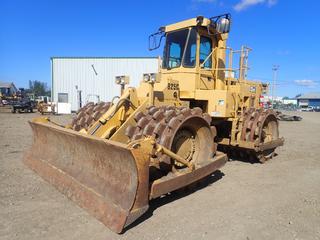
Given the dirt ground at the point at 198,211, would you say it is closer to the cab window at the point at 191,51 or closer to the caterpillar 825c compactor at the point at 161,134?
the caterpillar 825c compactor at the point at 161,134

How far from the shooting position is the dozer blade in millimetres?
4047

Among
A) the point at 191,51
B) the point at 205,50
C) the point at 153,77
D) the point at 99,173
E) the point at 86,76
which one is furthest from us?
the point at 86,76

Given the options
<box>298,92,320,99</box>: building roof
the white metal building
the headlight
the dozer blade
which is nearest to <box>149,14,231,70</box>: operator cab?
the headlight

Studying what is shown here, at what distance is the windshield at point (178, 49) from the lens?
690 cm

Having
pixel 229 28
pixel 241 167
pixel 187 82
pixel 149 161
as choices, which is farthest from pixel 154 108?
pixel 241 167

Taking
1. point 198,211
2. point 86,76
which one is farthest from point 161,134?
point 86,76

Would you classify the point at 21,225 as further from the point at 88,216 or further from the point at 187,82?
the point at 187,82

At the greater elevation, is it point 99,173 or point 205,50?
point 205,50

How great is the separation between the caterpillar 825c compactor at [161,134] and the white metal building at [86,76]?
22.6m

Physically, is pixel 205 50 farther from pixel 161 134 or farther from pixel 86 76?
pixel 86 76

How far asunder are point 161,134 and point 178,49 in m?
3.08

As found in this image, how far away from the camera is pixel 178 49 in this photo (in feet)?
23.5

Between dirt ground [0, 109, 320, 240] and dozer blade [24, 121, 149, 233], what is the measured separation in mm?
175

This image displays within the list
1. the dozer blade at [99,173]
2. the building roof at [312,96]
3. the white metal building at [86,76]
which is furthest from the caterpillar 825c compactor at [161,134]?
the building roof at [312,96]
